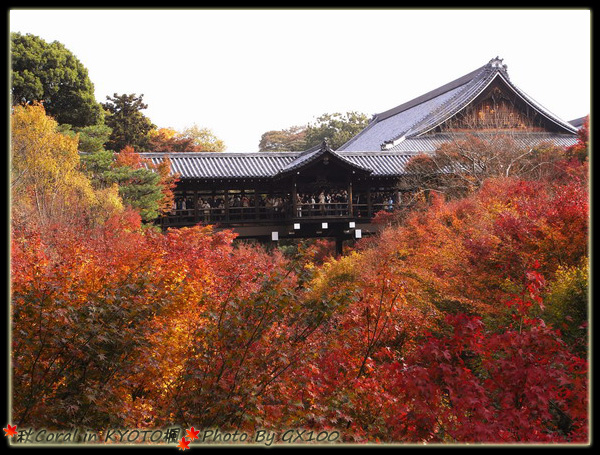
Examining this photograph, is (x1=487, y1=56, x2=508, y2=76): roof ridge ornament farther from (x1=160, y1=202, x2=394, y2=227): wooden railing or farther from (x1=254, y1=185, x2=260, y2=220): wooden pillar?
(x1=254, y1=185, x2=260, y2=220): wooden pillar

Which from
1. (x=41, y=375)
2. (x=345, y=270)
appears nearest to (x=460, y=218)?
(x=345, y=270)

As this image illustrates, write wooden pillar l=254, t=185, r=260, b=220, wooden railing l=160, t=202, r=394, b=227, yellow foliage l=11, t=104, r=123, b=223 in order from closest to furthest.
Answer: yellow foliage l=11, t=104, r=123, b=223 → wooden railing l=160, t=202, r=394, b=227 → wooden pillar l=254, t=185, r=260, b=220

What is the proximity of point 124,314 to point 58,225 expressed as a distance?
32.0 feet

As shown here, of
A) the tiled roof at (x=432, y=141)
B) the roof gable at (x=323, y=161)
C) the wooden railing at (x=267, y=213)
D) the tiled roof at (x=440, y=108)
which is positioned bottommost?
the wooden railing at (x=267, y=213)

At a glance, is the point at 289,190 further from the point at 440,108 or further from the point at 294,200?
the point at 440,108

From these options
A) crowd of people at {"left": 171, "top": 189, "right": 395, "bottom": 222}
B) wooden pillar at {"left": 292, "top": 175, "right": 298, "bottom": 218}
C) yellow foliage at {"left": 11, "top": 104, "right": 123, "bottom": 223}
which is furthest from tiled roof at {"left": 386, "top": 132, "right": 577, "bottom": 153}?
yellow foliage at {"left": 11, "top": 104, "right": 123, "bottom": 223}

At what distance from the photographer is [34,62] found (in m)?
27.4

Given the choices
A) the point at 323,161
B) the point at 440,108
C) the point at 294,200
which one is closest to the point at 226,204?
the point at 294,200

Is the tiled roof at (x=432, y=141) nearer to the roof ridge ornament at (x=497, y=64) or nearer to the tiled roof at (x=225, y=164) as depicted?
the roof ridge ornament at (x=497, y=64)

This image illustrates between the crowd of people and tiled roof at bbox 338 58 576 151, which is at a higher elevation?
tiled roof at bbox 338 58 576 151

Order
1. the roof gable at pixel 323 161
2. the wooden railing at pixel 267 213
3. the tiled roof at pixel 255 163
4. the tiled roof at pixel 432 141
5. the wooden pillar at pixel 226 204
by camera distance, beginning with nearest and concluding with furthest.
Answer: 1. the wooden railing at pixel 267 213
2. the roof gable at pixel 323 161
3. the wooden pillar at pixel 226 204
4. the tiled roof at pixel 255 163
5. the tiled roof at pixel 432 141

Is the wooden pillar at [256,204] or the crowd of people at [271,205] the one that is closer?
the crowd of people at [271,205]

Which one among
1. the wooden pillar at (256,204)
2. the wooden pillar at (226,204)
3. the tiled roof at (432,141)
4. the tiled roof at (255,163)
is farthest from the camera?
the tiled roof at (432,141)

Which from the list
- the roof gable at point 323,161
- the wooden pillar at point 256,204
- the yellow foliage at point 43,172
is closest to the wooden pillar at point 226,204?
the wooden pillar at point 256,204
